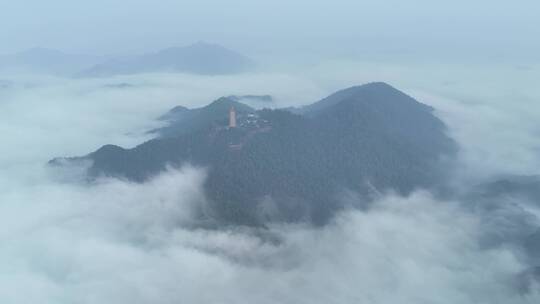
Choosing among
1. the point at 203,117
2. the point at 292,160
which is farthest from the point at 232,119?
the point at 203,117

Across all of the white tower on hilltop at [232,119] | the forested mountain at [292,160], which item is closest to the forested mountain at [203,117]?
the forested mountain at [292,160]

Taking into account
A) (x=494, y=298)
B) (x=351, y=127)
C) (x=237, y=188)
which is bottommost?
(x=494, y=298)

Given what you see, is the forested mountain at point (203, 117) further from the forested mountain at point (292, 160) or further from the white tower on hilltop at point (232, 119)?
the white tower on hilltop at point (232, 119)

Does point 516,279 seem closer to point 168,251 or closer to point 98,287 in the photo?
point 168,251

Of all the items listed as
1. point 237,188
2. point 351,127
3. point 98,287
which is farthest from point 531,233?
point 98,287

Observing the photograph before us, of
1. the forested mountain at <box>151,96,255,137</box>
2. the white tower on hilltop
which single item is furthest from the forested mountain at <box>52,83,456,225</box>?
the white tower on hilltop

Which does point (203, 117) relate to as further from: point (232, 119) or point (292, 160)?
Answer: point (292, 160)

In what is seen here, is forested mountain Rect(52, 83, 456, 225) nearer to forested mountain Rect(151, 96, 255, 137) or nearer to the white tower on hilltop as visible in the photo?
forested mountain Rect(151, 96, 255, 137)

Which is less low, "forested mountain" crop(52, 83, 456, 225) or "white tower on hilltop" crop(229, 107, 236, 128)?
"white tower on hilltop" crop(229, 107, 236, 128)
